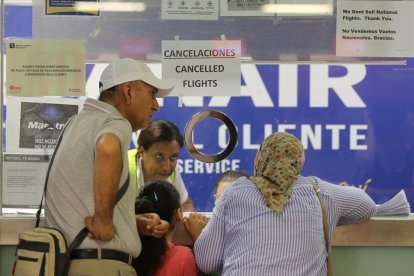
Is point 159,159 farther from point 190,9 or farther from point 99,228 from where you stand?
point 99,228

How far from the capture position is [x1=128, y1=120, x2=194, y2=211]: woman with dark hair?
3.45 m

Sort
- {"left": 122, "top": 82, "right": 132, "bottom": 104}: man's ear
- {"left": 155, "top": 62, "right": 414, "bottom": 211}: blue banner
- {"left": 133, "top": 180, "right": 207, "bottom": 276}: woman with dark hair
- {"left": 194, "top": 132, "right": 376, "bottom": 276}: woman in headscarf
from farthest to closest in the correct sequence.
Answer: {"left": 155, "top": 62, "right": 414, "bottom": 211}: blue banner → {"left": 133, "top": 180, "right": 207, "bottom": 276}: woman with dark hair → {"left": 122, "top": 82, "right": 132, "bottom": 104}: man's ear → {"left": 194, "top": 132, "right": 376, "bottom": 276}: woman in headscarf

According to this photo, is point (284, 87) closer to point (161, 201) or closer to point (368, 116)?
point (368, 116)

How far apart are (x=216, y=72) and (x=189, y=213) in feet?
2.23

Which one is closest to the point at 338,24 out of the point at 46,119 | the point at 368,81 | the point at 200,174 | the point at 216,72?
the point at 368,81

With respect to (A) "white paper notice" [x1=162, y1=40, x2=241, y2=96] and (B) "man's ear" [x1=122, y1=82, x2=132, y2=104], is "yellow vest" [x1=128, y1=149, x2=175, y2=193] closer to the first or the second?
(A) "white paper notice" [x1=162, y1=40, x2=241, y2=96]

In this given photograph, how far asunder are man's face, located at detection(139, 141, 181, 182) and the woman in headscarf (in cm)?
62

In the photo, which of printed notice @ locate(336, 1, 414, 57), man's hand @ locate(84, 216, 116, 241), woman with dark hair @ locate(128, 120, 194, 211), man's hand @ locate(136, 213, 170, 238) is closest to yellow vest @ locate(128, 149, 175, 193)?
woman with dark hair @ locate(128, 120, 194, 211)

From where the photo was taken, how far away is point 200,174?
137 inches

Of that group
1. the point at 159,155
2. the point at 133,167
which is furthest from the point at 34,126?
the point at 159,155

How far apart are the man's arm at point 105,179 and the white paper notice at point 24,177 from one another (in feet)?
2.76

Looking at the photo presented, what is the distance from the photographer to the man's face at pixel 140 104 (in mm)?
2846

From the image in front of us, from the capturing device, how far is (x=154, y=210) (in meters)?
2.99

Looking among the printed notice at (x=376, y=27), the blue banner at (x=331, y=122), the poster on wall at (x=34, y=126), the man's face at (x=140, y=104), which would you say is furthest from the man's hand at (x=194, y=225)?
the printed notice at (x=376, y=27)
